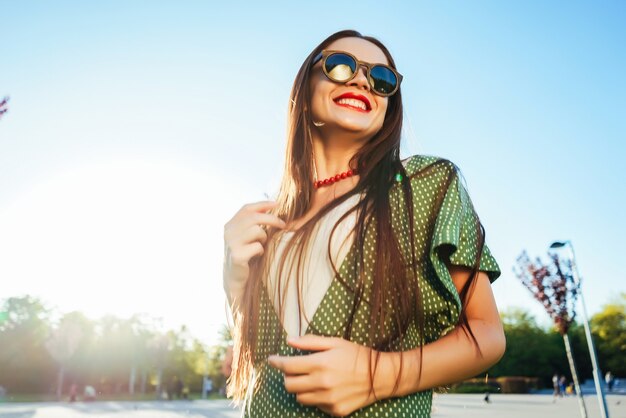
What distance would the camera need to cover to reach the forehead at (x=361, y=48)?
1.68m

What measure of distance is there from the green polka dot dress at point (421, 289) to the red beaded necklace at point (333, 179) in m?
0.34

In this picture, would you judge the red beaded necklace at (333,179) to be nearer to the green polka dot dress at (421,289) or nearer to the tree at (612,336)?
the green polka dot dress at (421,289)

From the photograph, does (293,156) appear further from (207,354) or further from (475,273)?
(207,354)

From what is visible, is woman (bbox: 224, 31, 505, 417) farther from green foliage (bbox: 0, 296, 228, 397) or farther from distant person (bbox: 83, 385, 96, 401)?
Answer: green foliage (bbox: 0, 296, 228, 397)

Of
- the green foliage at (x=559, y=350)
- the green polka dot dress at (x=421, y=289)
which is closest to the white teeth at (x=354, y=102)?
the green polka dot dress at (x=421, y=289)

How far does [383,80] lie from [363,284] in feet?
2.74

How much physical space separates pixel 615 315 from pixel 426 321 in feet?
247

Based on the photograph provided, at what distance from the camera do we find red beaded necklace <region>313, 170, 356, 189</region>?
5.23ft

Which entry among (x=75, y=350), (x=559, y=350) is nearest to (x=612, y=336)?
(x=559, y=350)

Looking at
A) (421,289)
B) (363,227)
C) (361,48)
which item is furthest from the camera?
A: (361,48)

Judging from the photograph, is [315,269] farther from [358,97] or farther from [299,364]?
[358,97]

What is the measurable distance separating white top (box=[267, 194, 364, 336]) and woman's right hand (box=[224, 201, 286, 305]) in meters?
0.10

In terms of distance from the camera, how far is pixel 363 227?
1.20 m

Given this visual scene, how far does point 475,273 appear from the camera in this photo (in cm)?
111
